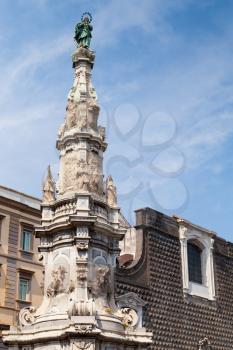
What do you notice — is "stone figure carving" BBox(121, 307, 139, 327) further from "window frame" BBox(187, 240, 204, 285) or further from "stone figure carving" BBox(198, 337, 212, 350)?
"window frame" BBox(187, 240, 204, 285)

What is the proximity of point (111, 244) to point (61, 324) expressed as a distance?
2.95 metres

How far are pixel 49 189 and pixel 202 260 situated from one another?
22436 millimetres

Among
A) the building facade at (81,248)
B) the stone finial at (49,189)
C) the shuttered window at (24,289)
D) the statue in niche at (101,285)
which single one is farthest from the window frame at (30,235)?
the statue in niche at (101,285)

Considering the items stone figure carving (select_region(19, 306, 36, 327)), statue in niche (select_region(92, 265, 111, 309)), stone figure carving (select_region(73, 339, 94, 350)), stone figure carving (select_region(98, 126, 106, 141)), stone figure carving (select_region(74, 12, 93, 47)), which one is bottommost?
stone figure carving (select_region(73, 339, 94, 350))

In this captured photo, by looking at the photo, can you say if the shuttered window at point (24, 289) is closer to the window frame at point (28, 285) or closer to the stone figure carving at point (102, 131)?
the window frame at point (28, 285)

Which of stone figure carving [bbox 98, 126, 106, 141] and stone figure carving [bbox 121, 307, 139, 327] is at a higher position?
stone figure carving [bbox 98, 126, 106, 141]

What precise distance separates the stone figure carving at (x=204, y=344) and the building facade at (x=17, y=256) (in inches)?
406

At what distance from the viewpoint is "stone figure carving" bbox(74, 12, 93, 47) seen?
20.1 meters

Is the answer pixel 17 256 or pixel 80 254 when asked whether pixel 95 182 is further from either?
pixel 17 256

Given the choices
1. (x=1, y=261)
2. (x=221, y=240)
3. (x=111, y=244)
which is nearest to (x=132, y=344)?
(x=111, y=244)

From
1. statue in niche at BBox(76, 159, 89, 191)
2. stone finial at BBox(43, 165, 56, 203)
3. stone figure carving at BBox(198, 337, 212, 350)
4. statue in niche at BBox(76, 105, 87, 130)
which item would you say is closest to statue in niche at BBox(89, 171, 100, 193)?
statue in niche at BBox(76, 159, 89, 191)

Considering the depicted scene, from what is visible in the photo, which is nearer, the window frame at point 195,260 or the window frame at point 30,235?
the window frame at point 30,235

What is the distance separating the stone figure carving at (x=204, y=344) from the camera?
35594 mm

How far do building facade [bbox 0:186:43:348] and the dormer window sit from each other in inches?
364
